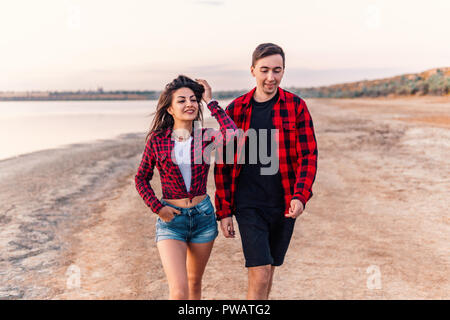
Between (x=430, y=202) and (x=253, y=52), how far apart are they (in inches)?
257

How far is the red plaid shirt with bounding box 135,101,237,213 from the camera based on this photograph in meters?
3.27

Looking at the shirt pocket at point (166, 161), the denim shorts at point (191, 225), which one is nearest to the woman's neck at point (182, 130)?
the shirt pocket at point (166, 161)

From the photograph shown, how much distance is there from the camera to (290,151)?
132 inches

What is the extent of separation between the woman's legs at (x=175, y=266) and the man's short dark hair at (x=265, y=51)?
157 centimetres

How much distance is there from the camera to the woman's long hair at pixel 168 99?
3.35 metres

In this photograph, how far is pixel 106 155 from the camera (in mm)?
16141

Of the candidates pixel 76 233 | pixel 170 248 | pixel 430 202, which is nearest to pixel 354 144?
pixel 430 202

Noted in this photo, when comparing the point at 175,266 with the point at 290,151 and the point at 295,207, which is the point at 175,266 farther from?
the point at 290,151

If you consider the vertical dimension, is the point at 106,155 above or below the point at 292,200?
below

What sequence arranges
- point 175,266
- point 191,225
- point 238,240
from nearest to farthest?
point 175,266 < point 191,225 < point 238,240

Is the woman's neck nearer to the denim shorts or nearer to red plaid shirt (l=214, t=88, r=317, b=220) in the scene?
red plaid shirt (l=214, t=88, r=317, b=220)

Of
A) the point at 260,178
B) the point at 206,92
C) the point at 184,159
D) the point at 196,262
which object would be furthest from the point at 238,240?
the point at 206,92

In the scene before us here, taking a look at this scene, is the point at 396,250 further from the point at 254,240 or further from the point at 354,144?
the point at 354,144

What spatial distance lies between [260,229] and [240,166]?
52cm
